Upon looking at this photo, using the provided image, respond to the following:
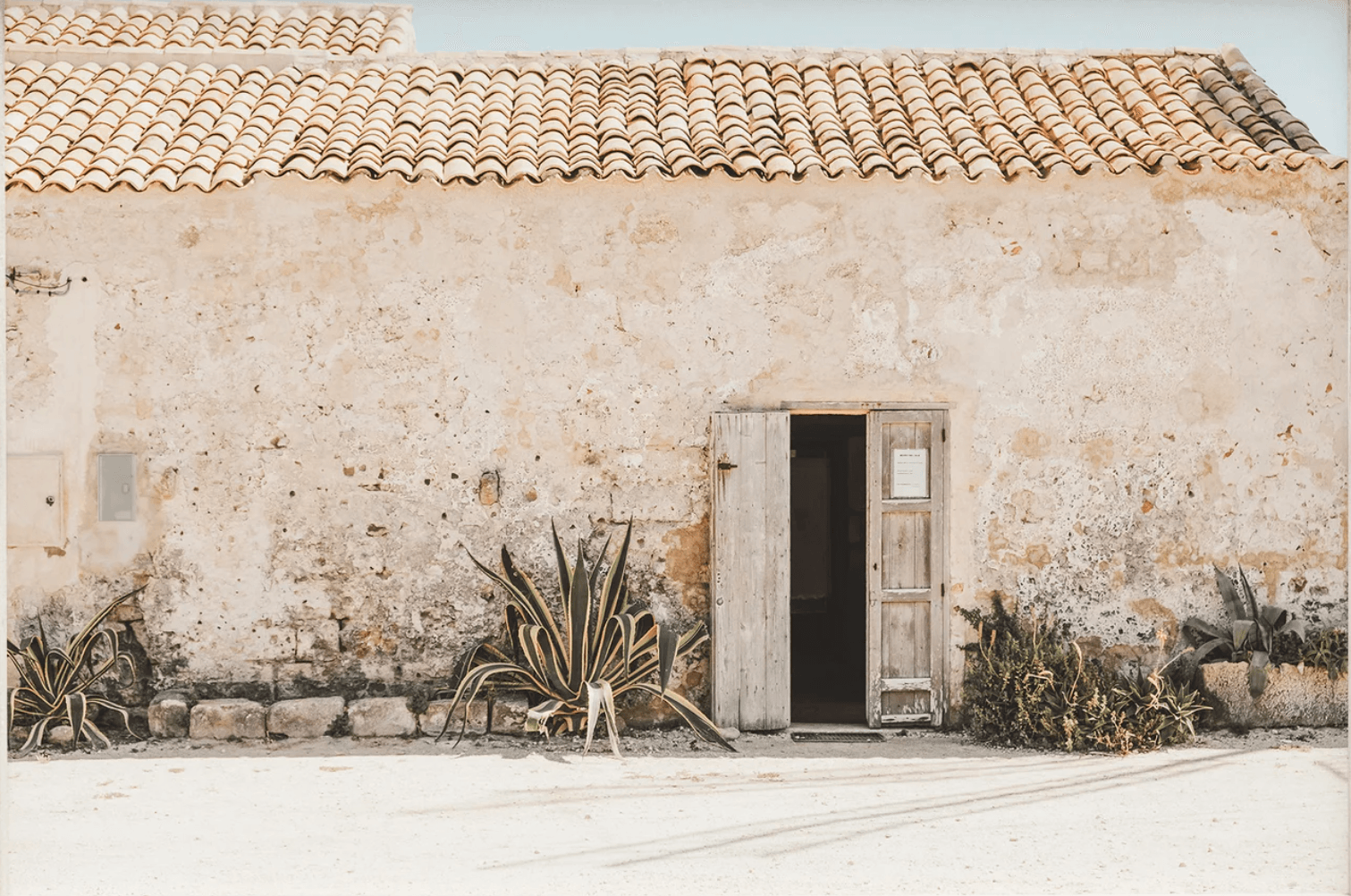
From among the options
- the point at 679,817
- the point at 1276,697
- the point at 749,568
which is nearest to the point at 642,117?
the point at 749,568

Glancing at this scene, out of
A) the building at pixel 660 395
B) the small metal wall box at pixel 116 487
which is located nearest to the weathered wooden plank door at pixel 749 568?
the building at pixel 660 395

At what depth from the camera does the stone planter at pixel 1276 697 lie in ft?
20.2

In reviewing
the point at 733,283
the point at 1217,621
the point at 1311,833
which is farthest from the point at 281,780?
the point at 1217,621

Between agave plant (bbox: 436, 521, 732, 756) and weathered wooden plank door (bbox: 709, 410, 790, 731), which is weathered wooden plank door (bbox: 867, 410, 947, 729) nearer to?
weathered wooden plank door (bbox: 709, 410, 790, 731)

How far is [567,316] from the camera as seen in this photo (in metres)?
6.38

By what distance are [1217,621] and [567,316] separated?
12.3 ft

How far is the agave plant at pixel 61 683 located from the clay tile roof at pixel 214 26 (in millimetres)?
4976

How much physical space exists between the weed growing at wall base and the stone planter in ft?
0.35

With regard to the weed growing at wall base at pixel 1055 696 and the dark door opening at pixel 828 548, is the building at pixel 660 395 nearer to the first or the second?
the weed growing at wall base at pixel 1055 696

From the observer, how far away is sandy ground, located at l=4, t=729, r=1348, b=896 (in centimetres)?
426

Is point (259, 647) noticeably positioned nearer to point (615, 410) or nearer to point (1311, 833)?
point (615, 410)

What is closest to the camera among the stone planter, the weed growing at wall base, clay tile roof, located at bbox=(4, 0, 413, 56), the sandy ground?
the sandy ground

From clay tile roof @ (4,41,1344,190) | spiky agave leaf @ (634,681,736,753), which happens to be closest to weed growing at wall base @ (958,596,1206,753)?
spiky agave leaf @ (634,681,736,753)

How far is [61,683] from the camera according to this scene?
6125 mm
